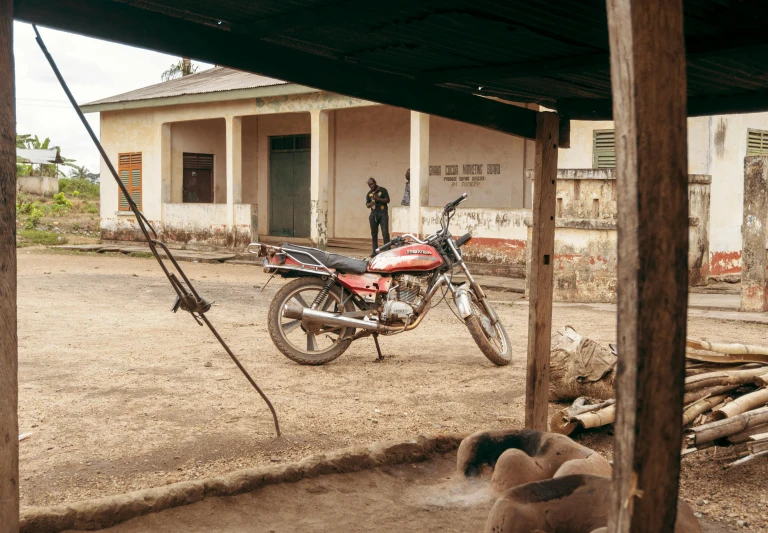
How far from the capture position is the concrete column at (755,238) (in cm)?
914

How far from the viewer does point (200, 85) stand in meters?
18.6

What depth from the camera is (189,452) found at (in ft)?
14.0

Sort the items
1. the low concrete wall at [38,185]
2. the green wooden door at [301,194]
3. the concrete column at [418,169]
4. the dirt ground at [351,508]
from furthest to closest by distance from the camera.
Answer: the low concrete wall at [38,185] < the green wooden door at [301,194] < the concrete column at [418,169] < the dirt ground at [351,508]

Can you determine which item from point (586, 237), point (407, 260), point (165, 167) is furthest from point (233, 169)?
point (407, 260)

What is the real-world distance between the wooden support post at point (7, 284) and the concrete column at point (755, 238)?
8.44 m

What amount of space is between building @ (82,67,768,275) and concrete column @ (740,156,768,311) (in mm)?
1687

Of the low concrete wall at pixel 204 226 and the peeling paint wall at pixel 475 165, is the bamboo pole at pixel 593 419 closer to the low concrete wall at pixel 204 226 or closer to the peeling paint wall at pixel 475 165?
the peeling paint wall at pixel 475 165

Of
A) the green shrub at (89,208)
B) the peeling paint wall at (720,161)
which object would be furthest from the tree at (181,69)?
the peeling paint wall at (720,161)

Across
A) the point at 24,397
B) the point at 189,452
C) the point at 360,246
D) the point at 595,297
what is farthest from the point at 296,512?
the point at 360,246

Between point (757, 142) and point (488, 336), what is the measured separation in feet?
27.8

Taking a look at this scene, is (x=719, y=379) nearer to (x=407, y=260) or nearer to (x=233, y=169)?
(x=407, y=260)

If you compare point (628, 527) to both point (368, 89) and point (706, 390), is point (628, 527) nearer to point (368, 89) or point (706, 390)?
point (368, 89)

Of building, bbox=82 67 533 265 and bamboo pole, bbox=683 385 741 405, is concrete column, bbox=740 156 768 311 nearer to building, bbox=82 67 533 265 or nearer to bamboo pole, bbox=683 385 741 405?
building, bbox=82 67 533 265

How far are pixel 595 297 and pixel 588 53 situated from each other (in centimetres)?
703
